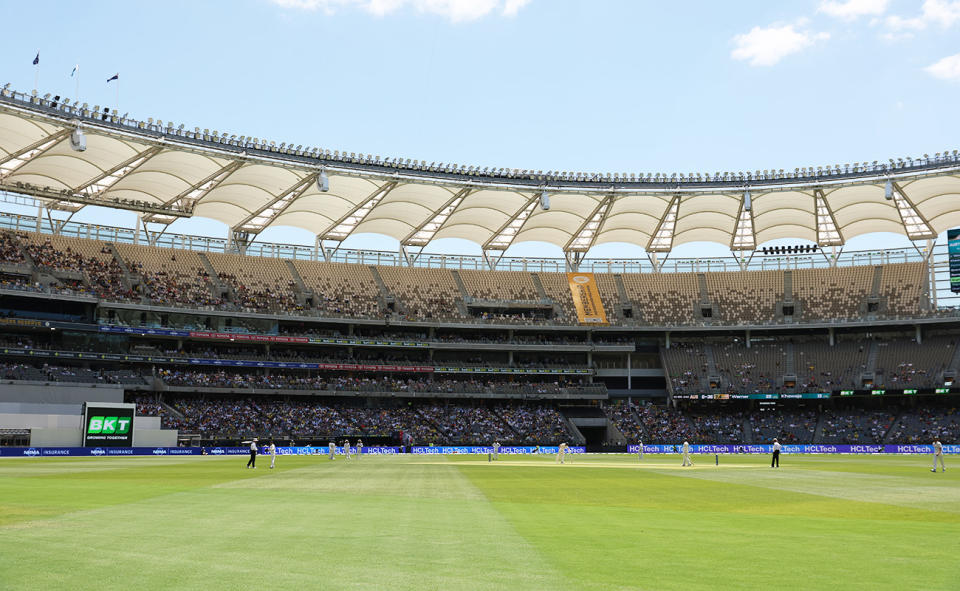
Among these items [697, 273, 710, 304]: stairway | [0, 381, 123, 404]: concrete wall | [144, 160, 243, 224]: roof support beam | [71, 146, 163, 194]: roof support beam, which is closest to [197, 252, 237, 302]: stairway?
[144, 160, 243, 224]: roof support beam

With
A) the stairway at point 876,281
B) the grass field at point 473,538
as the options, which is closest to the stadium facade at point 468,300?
the stairway at point 876,281

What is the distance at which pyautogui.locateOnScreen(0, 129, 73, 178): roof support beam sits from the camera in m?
56.7

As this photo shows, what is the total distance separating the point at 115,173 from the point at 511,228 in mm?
38509

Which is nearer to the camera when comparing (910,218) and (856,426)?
(856,426)

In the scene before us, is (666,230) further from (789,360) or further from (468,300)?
(468,300)

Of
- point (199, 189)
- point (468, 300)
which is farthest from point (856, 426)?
point (199, 189)

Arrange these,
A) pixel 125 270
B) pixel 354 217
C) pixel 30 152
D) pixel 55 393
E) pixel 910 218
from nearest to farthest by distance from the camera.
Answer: pixel 55 393
pixel 30 152
pixel 125 270
pixel 910 218
pixel 354 217

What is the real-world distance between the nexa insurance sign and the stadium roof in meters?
19.0

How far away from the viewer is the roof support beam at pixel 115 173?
6122 cm

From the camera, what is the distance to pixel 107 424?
5556 cm

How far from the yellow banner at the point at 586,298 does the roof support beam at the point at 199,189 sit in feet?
132

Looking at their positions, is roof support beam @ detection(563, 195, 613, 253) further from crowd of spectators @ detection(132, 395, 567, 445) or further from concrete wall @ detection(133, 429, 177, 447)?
concrete wall @ detection(133, 429, 177, 447)

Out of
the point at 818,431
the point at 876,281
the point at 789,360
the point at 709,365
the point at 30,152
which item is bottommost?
the point at 818,431

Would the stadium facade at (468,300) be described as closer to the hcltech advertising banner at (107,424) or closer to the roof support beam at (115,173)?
the roof support beam at (115,173)
